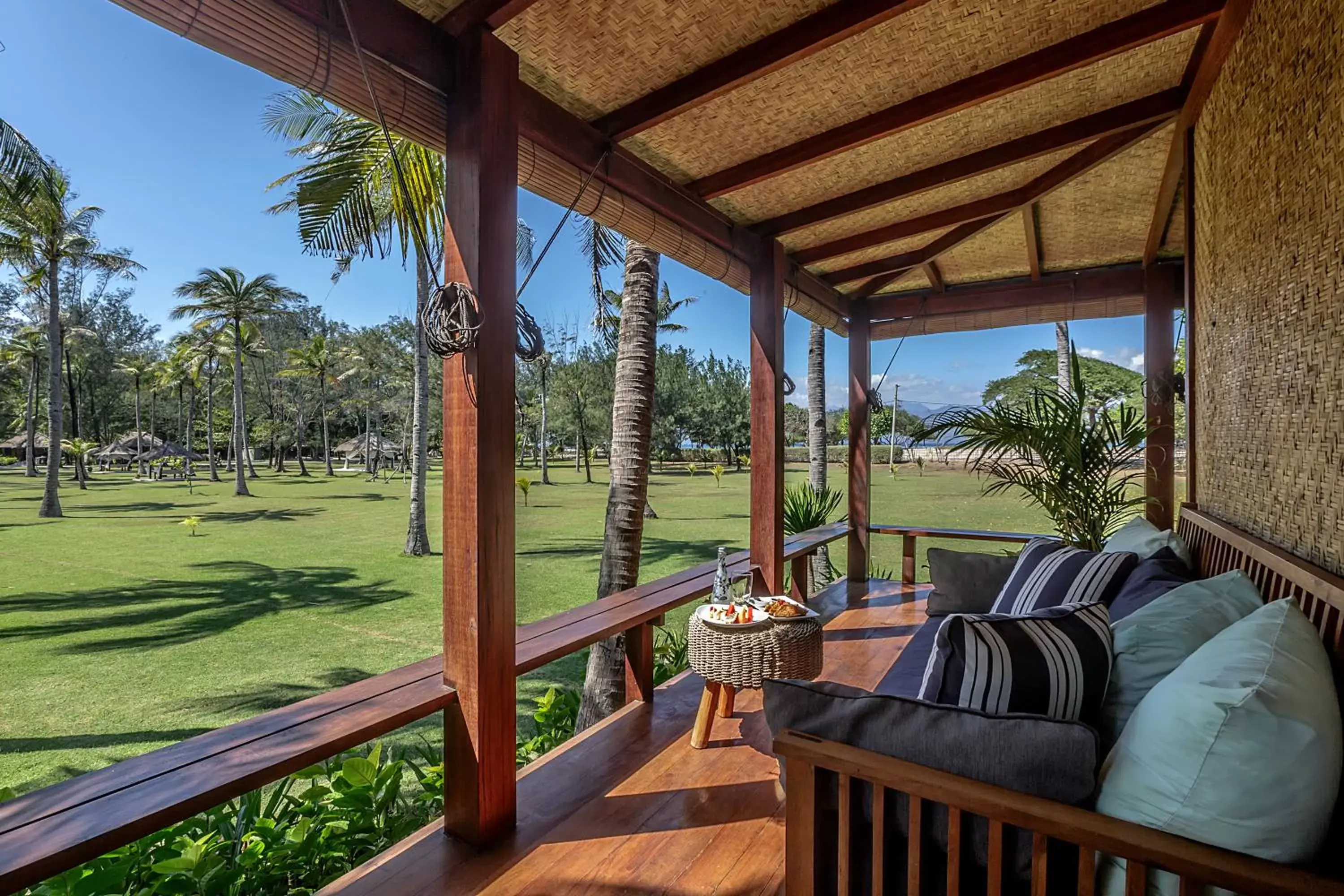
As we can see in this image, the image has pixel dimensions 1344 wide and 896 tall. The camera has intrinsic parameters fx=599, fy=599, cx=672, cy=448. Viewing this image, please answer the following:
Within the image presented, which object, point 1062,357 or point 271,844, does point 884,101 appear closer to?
point 271,844

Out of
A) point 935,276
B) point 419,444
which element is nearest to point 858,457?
point 935,276

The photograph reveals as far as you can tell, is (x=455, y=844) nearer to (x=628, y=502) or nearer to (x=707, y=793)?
(x=707, y=793)

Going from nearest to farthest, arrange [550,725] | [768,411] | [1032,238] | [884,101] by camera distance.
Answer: [884,101], [550,725], [768,411], [1032,238]

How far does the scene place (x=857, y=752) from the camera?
40.9 inches

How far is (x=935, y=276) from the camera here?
4.51 m

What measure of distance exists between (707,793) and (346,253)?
12.8ft

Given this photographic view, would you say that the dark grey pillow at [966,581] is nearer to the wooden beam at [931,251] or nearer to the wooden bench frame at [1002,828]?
the wooden bench frame at [1002,828]

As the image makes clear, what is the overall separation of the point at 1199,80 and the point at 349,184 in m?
4.37

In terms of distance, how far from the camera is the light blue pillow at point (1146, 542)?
2.23m

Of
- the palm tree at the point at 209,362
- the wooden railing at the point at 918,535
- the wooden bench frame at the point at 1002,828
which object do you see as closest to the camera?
the wooden bench frame at the point at 1002,828

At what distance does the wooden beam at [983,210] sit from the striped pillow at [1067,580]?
191 centimetres

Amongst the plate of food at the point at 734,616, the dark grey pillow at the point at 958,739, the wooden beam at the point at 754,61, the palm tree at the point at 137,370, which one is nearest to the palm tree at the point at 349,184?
the wooden beam at the point at 754,61

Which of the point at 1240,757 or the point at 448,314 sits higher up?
the point at 448,314

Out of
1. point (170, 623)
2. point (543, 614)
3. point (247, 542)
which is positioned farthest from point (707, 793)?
point (247, 542)
